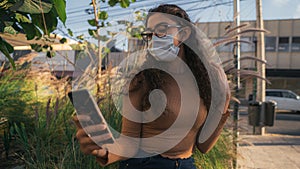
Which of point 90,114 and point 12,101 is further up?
point 90,114

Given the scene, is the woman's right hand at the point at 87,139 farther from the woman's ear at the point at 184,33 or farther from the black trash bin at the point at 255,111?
the black trash bin at the point at 255,111

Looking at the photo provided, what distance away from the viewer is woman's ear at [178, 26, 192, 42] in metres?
1.56

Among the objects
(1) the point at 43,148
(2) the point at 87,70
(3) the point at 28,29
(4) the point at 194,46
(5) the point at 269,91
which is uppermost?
(3) the point at 28,29

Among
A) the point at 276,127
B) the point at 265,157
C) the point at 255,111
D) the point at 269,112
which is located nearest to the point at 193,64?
the point at 265,157

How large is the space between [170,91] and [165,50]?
0.68 ft

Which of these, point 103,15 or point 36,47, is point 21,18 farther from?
point 103,15

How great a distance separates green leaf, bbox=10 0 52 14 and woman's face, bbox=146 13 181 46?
52 cm

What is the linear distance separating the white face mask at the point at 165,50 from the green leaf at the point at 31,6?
0.56 meters

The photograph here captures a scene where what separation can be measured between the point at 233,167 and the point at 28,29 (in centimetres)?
278

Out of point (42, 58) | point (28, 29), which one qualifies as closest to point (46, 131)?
point (28, 29)

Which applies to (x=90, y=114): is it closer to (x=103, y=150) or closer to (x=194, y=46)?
(x=103, y=150)

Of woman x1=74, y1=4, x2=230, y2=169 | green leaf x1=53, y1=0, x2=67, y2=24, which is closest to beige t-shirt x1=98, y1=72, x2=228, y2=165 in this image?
woman x1=74, y1=4, x2=230, y2=169

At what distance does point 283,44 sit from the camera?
2684 centimetres

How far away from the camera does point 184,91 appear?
1.52 metres
